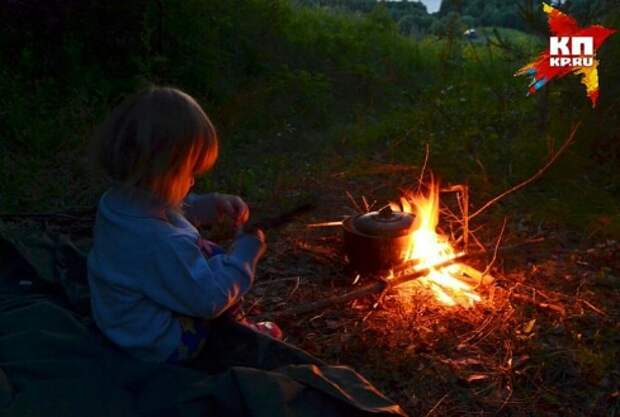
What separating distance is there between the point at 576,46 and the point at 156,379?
4843mm

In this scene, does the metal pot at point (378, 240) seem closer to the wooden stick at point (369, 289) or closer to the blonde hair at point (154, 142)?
the wooden stick at point (369, 289)

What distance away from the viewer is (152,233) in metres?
2.35

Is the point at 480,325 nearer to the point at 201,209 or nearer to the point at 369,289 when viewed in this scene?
the point at 369,289

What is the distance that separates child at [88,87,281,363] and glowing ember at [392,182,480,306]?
1.55 metres

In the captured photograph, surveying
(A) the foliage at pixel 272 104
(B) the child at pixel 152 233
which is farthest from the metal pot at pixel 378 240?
(A) the foliage at pixel 272 104

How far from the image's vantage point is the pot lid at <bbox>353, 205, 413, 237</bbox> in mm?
3646

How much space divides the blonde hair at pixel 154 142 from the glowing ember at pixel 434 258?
66.6 inches

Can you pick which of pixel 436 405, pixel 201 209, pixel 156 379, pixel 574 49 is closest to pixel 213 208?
pixel 201 209

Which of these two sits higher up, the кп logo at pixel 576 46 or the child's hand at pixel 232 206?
the кп logo at pixel 576 46

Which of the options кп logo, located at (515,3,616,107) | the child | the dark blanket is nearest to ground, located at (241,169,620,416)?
the dark blanket

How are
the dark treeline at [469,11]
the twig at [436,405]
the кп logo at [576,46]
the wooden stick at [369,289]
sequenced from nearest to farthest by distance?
the twig at [436,405] < the wooden stick at [369,289] < the кп logo at [576,46] < the dark treeline at [469,11]

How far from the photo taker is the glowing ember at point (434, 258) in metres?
3.71

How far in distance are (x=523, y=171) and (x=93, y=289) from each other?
13.4 ft

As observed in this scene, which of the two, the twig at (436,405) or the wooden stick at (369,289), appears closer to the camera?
the twig at (436,405)
